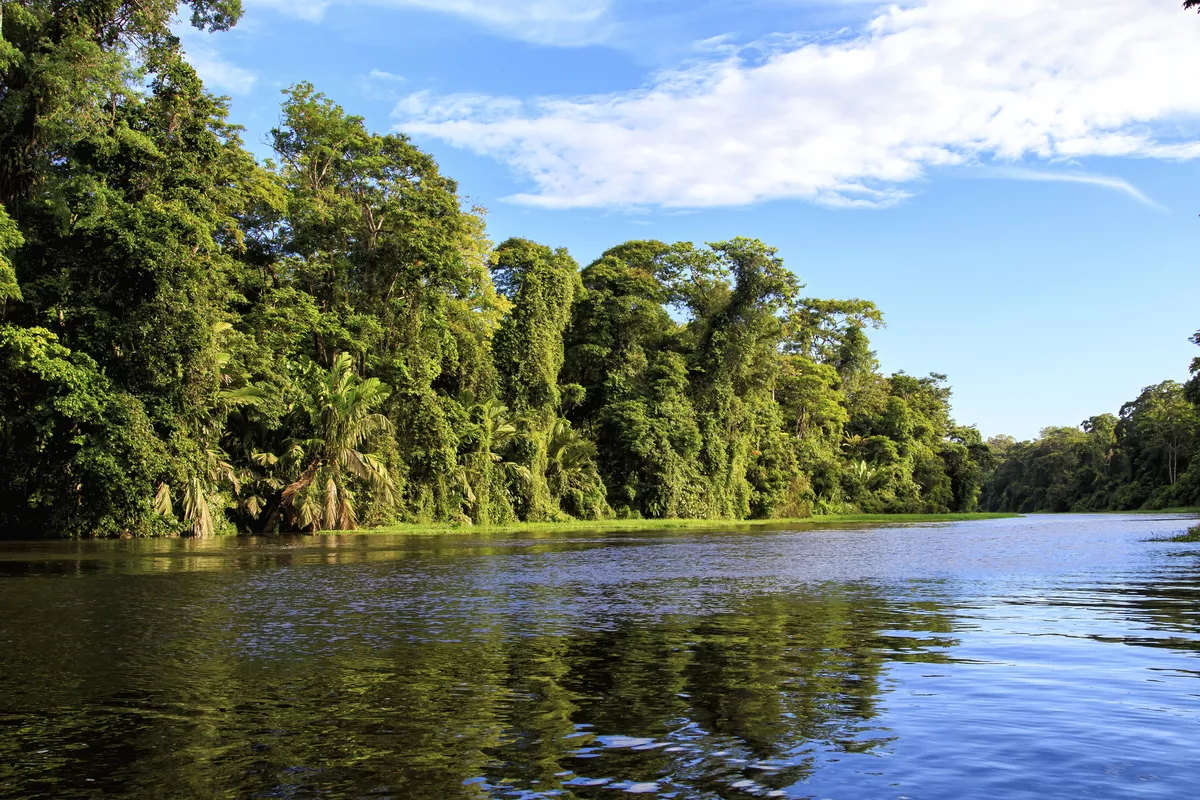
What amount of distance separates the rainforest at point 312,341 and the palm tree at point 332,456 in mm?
116

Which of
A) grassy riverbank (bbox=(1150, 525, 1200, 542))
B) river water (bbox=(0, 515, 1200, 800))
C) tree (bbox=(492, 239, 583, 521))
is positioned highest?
tree (bbox=(492, 239, 583, 521))

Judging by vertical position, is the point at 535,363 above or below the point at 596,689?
above

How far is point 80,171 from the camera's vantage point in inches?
1283

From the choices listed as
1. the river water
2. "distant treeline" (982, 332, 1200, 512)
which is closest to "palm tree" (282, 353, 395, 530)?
the river water

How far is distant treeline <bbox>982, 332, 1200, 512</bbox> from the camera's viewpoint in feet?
305

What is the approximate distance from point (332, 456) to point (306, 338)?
7186mm

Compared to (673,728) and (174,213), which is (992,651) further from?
(174,213)

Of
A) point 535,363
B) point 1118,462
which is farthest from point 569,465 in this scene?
point 1118,462

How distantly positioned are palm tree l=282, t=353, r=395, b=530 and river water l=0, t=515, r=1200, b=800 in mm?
20955

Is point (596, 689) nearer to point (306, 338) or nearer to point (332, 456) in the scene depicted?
point (332, 456)

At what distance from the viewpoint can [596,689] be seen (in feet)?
25.4

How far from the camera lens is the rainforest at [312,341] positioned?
3188cm

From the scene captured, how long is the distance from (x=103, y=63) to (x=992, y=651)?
35407mm

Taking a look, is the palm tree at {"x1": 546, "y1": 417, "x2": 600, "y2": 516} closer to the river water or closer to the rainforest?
the rainforest
